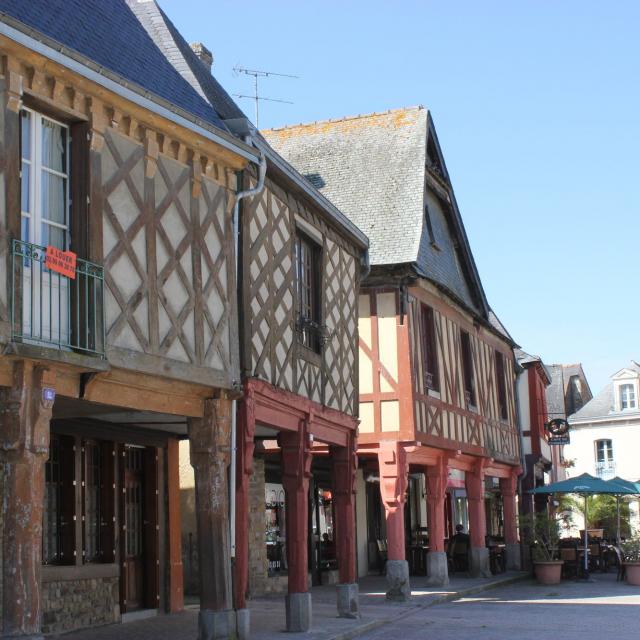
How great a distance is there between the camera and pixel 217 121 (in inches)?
451

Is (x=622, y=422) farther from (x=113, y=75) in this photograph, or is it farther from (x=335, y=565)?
(x=113, y=75)

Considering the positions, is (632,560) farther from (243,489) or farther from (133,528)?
(243,489)

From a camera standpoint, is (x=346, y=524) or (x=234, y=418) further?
(x=346, y=524)

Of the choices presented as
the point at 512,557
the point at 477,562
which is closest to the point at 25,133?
the point at 477,562

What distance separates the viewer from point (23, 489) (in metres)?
7.46

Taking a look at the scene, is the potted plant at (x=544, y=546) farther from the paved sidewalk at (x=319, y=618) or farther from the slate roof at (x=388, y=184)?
the slate roof at (x=388, y=184)

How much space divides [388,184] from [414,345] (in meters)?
3.46

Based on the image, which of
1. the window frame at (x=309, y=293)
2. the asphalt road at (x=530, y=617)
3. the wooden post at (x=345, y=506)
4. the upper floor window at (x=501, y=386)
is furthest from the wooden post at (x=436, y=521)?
the window frame at (x=309, y=293)

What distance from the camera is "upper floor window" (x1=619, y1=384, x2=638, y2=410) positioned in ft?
154

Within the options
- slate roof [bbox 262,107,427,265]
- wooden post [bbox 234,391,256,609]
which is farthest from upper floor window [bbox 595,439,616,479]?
wooden post [bbox 234,391,256,609]

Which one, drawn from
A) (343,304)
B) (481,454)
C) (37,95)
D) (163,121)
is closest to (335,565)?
(481,454)

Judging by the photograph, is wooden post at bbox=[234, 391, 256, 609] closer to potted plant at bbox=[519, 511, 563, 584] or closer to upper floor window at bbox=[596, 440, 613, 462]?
potted plant at bbox=[519, 511, 563, 584]

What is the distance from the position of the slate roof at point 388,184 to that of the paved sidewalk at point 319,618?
5.15 meters

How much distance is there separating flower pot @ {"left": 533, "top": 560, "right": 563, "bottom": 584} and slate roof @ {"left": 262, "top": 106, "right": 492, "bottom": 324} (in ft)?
16.5
